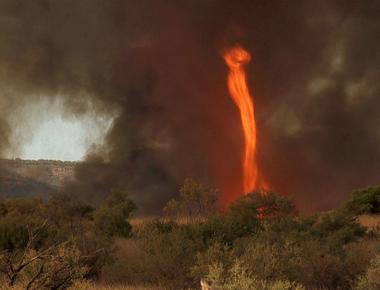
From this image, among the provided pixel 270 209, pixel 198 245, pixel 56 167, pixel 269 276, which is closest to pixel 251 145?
pixel 270 209

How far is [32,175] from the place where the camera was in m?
125

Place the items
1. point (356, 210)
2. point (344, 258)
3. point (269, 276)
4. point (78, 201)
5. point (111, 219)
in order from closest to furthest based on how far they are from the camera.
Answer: point (269, 276), point (344, 258), point (111, 219), point (356, 210), point (78, 201)

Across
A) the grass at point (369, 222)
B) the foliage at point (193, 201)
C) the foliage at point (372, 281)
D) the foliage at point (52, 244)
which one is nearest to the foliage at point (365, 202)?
the grass at point (369, 222)

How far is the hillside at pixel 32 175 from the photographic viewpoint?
115 metres

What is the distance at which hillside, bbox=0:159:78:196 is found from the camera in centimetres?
11506

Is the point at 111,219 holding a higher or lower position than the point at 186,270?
higher

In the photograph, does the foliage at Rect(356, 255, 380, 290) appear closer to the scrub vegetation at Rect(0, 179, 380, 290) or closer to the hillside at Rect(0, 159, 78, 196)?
the scrub vegetation at Rect(0, 179, 380, 290)

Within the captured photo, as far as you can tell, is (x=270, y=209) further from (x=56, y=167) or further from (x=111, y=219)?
(x=56, y=167)

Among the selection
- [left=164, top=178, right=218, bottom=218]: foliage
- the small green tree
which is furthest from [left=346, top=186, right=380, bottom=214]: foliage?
the small green tree

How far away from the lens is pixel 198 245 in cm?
2161

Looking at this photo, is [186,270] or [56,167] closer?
[186,270]

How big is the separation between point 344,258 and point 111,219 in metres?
20.1

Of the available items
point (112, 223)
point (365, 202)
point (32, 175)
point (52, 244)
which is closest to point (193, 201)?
point (112, 223)

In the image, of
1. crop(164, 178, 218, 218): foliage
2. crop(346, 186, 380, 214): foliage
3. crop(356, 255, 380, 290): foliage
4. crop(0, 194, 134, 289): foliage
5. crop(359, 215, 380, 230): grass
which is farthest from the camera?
crop(164, 178, 218, 218): foliage
